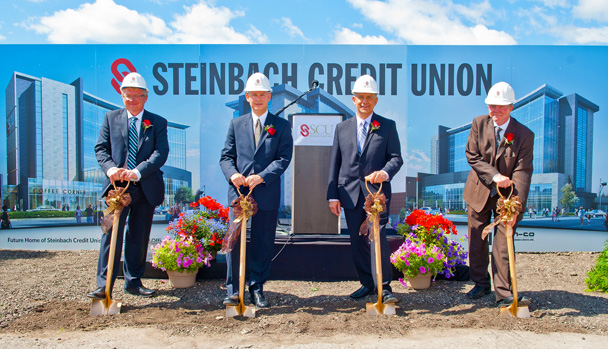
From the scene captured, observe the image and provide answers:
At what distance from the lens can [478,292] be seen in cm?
399

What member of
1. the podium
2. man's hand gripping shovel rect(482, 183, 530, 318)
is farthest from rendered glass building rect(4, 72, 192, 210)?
man's hand gripping shovel rect(482, 183, 530, 318)

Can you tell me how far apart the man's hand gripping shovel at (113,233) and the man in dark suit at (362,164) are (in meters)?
1.77

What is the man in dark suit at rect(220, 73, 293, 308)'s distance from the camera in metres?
3.64

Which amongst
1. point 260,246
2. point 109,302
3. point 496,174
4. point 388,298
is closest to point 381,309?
point 388,298

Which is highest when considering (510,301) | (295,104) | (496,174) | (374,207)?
(295,104)

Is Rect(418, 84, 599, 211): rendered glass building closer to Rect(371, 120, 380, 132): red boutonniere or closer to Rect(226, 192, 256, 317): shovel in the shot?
Rect(371, 120, 380, 132): red boutonniere

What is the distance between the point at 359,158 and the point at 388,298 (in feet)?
3.92

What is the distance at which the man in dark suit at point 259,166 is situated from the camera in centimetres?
364

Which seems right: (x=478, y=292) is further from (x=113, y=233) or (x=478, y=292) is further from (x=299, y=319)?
(x=113, y=233)

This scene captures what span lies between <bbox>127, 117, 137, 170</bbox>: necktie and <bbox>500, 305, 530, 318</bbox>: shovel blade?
130 inches

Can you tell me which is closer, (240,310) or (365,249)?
(240,310)

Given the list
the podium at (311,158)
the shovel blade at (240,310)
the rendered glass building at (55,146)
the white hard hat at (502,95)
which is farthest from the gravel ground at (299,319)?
the rendered glass building at (55,146)

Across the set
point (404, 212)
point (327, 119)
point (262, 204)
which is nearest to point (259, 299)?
point (262, 204)

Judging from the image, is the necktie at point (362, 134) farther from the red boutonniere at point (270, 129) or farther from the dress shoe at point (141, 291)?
the dress shoe at point (141, 291)
